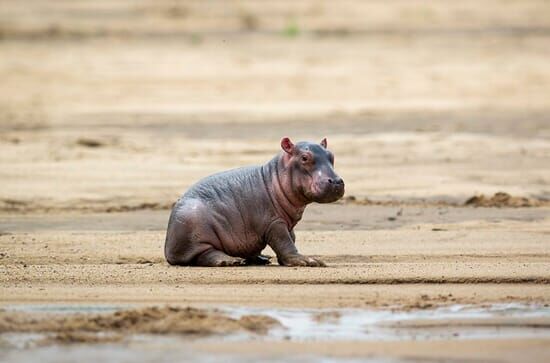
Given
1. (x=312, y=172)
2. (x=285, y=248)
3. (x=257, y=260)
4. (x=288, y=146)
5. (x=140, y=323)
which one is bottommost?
(x=140, y=323)

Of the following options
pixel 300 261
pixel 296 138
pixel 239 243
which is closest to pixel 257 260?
pixel 239 243

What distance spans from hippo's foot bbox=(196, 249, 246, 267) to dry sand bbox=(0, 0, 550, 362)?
11.0 inches

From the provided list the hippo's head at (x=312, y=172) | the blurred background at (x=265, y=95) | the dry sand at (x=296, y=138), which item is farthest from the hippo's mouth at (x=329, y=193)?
the blurred background at (x=265, y=95)

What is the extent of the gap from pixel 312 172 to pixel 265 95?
12360mm

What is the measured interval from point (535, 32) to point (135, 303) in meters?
20.4

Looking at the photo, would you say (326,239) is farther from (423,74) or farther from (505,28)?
(505,28)

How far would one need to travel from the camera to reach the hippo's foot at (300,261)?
10164 millimetres

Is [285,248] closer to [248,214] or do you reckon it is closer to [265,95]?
[248,214]

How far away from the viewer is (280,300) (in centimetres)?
893

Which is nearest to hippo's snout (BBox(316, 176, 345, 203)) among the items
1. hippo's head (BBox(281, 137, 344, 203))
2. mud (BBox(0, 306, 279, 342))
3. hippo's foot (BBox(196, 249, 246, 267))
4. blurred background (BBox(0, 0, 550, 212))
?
hippo's head (BBox(281, 137, 344, 203))

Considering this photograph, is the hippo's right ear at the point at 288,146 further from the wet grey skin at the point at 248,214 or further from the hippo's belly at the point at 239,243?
the hippo's belly at the point at 239,243

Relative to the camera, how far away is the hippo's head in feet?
33.0

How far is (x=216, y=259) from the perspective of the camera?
1027 centimetres

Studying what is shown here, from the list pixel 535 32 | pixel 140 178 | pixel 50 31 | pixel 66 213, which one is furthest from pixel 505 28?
pixel 66 213
